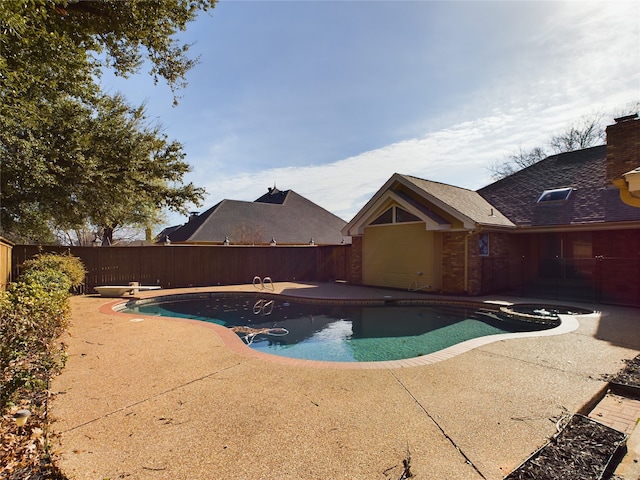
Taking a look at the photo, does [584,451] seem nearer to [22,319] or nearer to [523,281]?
[22,319]

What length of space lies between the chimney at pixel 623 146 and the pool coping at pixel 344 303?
21.0 ft

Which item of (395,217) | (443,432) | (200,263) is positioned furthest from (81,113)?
(443,432)

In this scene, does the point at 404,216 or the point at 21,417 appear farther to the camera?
the point at 404,216

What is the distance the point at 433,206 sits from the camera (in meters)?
13.7

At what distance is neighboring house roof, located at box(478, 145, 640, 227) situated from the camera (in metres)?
12.1

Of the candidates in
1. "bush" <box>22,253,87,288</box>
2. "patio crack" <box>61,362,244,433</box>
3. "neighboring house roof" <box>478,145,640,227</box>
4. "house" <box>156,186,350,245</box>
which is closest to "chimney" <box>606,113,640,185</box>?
"neighboring house roof" <box>478,145,640,227</box>

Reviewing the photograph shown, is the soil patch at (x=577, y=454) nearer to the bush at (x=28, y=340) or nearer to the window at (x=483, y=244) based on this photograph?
the bush at (x=28, y=340)

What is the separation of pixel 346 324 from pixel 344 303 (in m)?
2.15

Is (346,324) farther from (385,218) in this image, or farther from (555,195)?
(555,195)

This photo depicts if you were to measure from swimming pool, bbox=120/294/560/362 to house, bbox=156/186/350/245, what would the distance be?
11.8m

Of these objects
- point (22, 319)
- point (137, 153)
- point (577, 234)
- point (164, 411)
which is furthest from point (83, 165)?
point (577, 234)

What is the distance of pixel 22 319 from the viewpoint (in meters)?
3.33

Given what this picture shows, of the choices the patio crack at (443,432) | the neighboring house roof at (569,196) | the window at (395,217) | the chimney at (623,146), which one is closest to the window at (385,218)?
the window at (395,217)

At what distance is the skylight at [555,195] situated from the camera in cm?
1421
